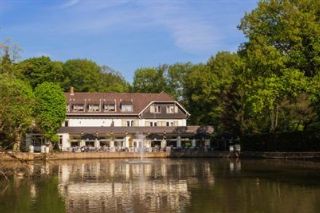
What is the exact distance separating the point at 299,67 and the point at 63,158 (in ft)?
109

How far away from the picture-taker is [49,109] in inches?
3022

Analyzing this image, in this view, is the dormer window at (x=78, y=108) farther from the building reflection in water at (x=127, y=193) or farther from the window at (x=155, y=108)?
the building reflection in water at (x=127, y=193)

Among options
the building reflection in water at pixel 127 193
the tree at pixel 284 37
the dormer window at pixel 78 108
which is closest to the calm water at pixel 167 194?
the building reflection in water at pixel 127 193

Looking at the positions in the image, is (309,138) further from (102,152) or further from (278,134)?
(102,152)

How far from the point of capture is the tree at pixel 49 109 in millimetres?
75812

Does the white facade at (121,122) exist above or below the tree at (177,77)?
below

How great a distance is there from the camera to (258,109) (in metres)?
49.7

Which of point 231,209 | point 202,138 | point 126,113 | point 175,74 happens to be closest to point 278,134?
point 202,138

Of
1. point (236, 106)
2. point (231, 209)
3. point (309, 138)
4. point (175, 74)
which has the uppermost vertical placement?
point (175, 74)

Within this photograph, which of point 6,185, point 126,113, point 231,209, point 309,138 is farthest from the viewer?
point 126,113

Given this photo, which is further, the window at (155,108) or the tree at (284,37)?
the window at (155,108)

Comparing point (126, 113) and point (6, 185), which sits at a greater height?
point (126, 113)

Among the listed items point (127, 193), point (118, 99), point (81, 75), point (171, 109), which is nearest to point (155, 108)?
point (171, 109)

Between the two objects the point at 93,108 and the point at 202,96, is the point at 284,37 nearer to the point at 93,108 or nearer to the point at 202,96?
the point at 202,96
